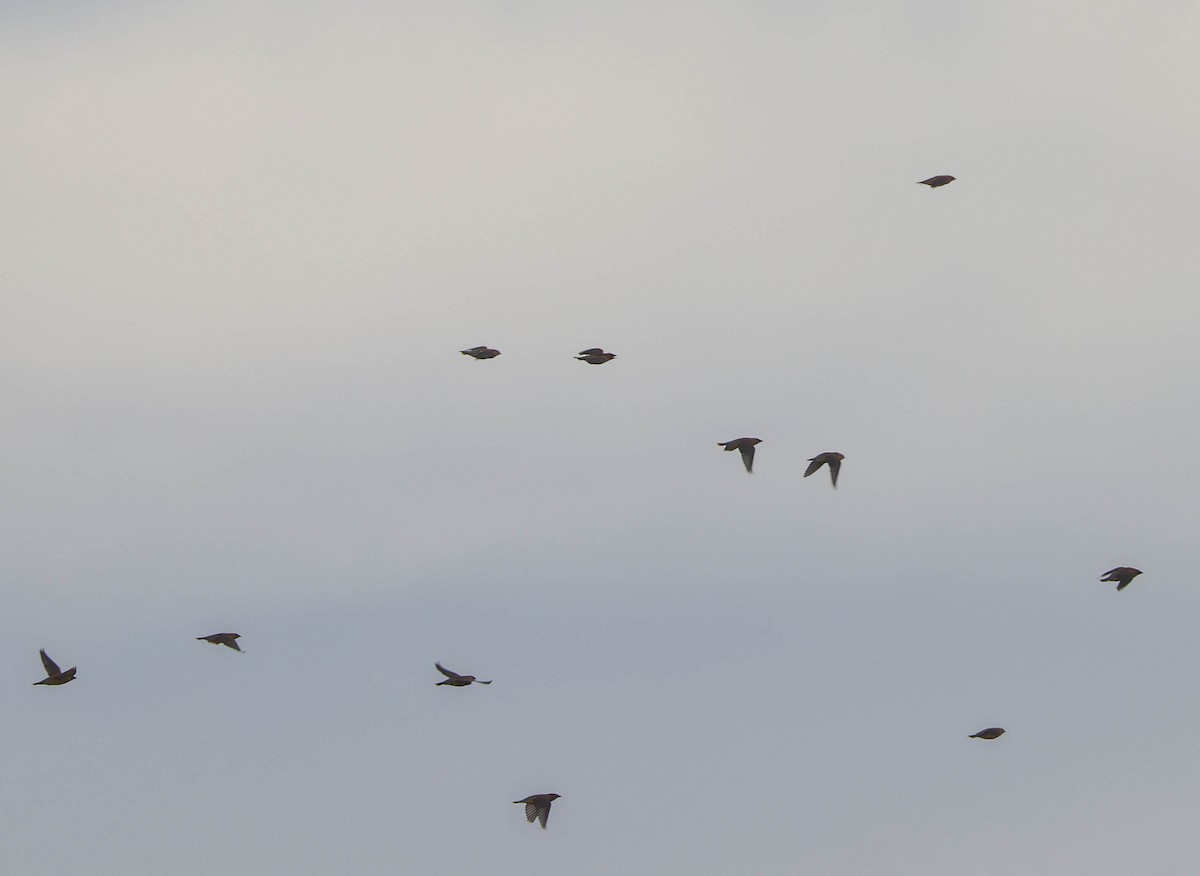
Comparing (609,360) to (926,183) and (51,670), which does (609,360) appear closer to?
(926,183)

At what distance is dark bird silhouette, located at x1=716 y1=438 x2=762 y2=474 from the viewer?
281 ft

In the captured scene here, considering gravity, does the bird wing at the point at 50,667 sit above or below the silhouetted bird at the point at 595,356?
below

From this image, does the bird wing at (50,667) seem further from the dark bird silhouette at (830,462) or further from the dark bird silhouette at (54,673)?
the dark bird silhouette at (830,462)

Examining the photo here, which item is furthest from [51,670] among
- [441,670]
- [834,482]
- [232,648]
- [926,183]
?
[926,183]

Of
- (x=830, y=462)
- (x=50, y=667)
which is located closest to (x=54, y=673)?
(x=50, y=667)

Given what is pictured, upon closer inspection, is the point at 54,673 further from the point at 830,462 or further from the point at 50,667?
the point at 830,462

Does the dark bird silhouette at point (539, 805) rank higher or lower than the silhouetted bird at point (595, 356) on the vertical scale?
lower

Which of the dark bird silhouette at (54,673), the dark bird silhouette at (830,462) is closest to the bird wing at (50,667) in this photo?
the dark bird silhouette at (54,673)

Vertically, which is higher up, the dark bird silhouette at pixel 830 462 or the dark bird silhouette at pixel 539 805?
the dark bird silhouette at pixel 830 462

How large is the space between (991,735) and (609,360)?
→ 19509 mm

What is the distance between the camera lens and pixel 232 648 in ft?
287

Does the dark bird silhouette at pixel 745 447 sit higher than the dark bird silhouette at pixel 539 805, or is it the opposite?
the dark bird silhouette at pixel 745 447

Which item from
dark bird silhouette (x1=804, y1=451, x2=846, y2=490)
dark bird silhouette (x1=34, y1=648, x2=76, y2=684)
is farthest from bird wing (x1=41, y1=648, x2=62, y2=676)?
dark bird silhouette (x1=804, y1=451, x2=846, y2=490)

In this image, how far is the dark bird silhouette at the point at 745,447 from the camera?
85562 mm
